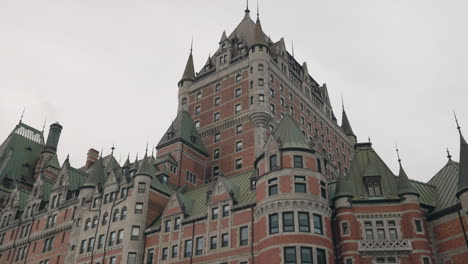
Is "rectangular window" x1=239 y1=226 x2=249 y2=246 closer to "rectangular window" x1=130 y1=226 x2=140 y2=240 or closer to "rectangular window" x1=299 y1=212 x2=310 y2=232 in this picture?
"rectangular window" x1=299 y1=212 x2=310 y2=232

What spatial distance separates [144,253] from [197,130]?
2963 centimetres

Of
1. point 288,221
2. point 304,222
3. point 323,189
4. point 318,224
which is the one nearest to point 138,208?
point 288,221

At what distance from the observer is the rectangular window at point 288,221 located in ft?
151

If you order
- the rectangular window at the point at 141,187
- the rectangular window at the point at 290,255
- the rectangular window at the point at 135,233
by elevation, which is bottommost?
the rectangular window at the point at 290,255

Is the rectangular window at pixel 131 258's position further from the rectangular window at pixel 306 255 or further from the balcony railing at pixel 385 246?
the balcony railing at pixel 385 246

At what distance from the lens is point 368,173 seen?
51.4 metres

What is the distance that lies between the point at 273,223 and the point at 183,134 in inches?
1303

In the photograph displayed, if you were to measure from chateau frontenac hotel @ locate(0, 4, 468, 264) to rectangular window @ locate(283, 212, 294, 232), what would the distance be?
0.11 m

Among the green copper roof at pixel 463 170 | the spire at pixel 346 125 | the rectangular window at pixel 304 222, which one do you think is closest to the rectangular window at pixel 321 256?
the rectangular window at pixel 304 222

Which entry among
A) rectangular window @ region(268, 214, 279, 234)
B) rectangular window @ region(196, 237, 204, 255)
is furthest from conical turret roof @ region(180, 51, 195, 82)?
rectangular window @ region(268, 214, 279, 234)

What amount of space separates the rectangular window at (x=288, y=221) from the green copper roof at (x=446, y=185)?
607 inches

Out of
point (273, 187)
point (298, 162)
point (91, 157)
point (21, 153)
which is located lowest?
point (273, 187)

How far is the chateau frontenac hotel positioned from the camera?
1839 inches

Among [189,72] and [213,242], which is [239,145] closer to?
[189,72]
